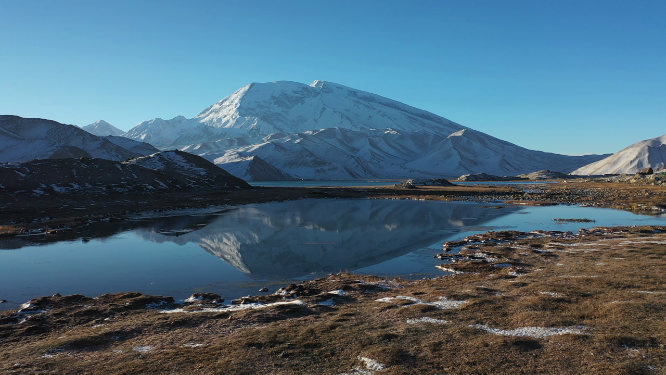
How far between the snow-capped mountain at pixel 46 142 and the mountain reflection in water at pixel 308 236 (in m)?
145

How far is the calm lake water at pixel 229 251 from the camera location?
20.2 m

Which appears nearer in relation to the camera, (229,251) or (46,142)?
(229,251)

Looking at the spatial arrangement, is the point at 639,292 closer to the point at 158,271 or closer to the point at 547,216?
the point at 158,271

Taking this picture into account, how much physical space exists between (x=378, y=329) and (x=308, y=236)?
2420cm

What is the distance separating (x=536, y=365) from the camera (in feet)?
27.5

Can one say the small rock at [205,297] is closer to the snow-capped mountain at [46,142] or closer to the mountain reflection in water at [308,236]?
the mountain reflection in water at [308,236]

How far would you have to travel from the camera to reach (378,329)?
11273mm

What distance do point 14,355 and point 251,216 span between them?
40.3 meters

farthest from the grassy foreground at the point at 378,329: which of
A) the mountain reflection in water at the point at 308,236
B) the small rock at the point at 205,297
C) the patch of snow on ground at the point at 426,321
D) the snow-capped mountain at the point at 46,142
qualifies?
the snow-capped mountain at the point at 46,142

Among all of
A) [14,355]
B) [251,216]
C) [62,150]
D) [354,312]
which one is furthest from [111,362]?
[62,150]

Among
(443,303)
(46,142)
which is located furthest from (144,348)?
(46,142)

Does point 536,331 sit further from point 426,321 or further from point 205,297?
point 205,297

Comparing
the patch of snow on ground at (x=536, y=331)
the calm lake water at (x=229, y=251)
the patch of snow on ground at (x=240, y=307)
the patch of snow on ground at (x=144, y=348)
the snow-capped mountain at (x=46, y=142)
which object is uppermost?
the snow-capped mountain at (x=46, y=142)

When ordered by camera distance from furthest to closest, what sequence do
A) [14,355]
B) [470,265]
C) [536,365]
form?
[470,265] → [14,355] → [536,365]
